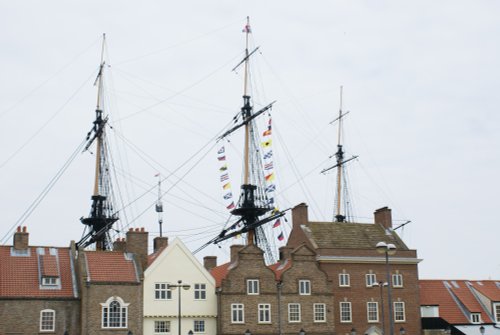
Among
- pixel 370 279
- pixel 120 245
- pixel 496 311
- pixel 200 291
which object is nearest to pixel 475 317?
pixel 496 311

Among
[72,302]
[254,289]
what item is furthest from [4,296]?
[254,289]

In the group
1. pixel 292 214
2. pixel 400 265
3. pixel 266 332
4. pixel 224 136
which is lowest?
pixel 266 332

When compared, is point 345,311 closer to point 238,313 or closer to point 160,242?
point 238,313

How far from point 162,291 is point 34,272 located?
10.0 meters

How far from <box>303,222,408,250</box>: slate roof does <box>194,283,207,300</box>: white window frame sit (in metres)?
11.8

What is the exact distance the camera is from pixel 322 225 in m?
68.2

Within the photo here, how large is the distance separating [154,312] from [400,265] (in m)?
23.9

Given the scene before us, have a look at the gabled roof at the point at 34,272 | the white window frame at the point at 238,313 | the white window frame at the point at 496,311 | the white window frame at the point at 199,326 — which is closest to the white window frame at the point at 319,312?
the white window frame at the point at 238,313

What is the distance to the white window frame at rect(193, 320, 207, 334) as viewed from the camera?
5747 cm

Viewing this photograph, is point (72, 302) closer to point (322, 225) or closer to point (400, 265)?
point (322, 225)

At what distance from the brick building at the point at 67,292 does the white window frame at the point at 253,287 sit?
9222 mm

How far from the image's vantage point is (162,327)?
56.2m

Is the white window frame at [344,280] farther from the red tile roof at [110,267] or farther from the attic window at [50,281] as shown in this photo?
the attic window at [50,281]

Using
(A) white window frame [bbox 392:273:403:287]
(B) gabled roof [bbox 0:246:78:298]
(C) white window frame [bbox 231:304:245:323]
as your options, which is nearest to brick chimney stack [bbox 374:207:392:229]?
(A) white window frame [bbox 392:273:403:287]
